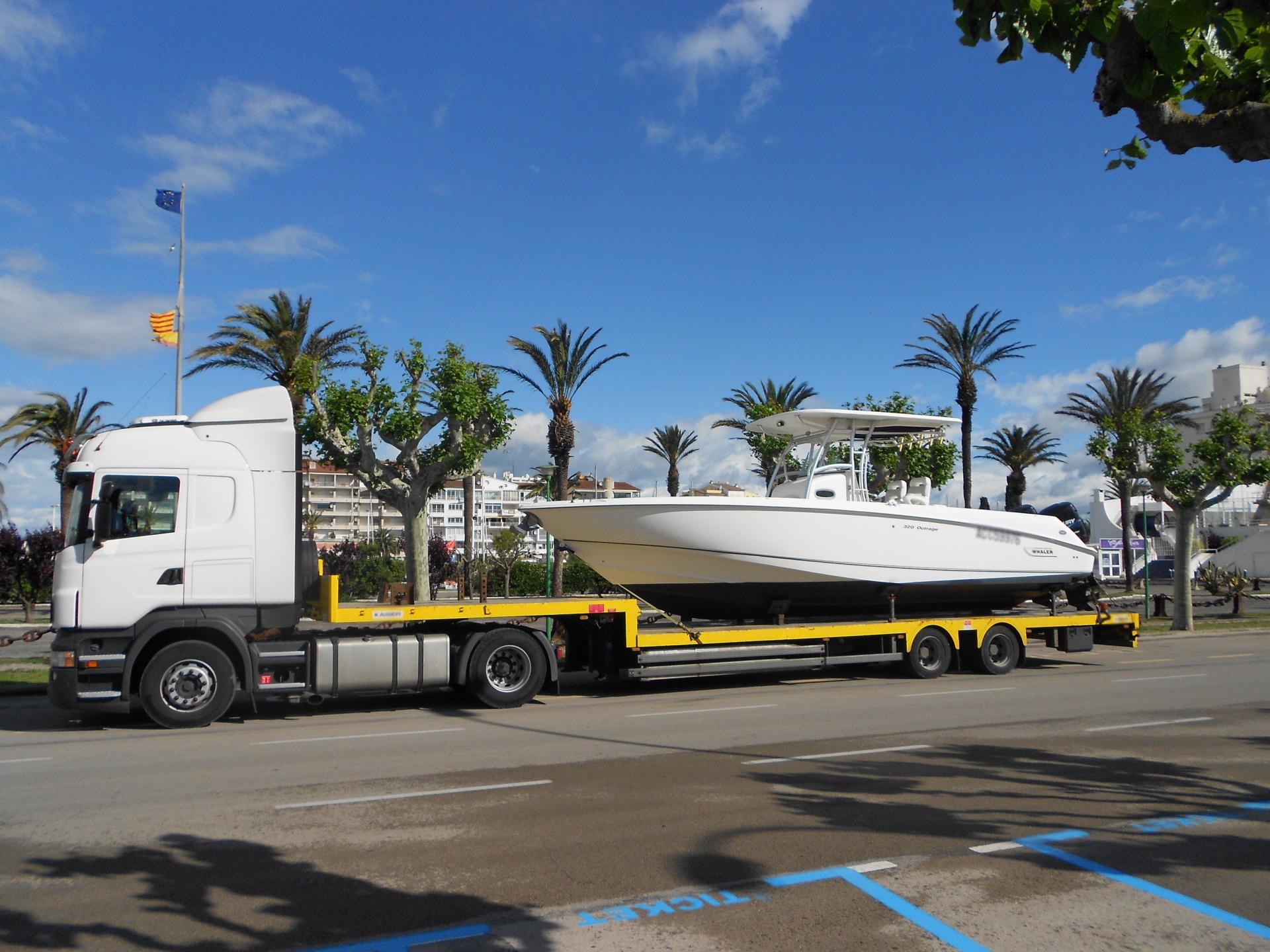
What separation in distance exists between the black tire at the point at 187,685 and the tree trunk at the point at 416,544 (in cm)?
978

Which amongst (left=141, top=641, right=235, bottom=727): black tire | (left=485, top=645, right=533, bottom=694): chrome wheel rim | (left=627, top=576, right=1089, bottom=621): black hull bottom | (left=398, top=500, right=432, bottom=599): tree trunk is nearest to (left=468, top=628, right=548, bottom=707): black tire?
(left=485, top=645, right=533, bottom=694): chrome wheel rim

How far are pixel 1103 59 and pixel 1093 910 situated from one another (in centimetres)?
421

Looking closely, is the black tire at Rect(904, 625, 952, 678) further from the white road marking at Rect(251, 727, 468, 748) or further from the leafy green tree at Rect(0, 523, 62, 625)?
the leafy green tree at Rect(0, 523, 62, 625)

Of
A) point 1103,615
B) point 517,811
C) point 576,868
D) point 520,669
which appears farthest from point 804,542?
point 576,868

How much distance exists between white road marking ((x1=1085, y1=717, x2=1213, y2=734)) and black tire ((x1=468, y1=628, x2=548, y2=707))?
6.39m

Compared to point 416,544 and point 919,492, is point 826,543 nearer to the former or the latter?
point 919,492

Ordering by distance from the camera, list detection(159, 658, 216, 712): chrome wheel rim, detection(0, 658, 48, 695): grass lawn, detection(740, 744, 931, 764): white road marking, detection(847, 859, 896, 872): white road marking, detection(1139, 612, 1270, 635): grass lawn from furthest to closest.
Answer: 1. detection(1139, 612, 1270, 635): grass lawn
2. detection(0, 658, 48, 695): grass lawn
3. detection(159, 658, 216, 712): chrome wheel rim
4. detection(740, 744, 931, 764): white road marking
5. detection(847, 859, 896, 872): white road marking

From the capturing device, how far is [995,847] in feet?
19.2

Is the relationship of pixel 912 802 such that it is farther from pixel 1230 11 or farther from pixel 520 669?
pixel 520 669

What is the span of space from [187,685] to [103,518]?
2.04 meters

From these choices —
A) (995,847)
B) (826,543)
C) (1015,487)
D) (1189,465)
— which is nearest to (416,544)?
(826,543)

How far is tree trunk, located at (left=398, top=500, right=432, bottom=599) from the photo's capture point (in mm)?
20891

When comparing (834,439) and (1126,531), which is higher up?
(834,439)

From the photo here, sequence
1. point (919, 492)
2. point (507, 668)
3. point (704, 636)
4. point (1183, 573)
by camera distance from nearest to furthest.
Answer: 1. point (507, 668)
2. point (704, 636)
3. point (919, 492)
4. point (1183, 573)
